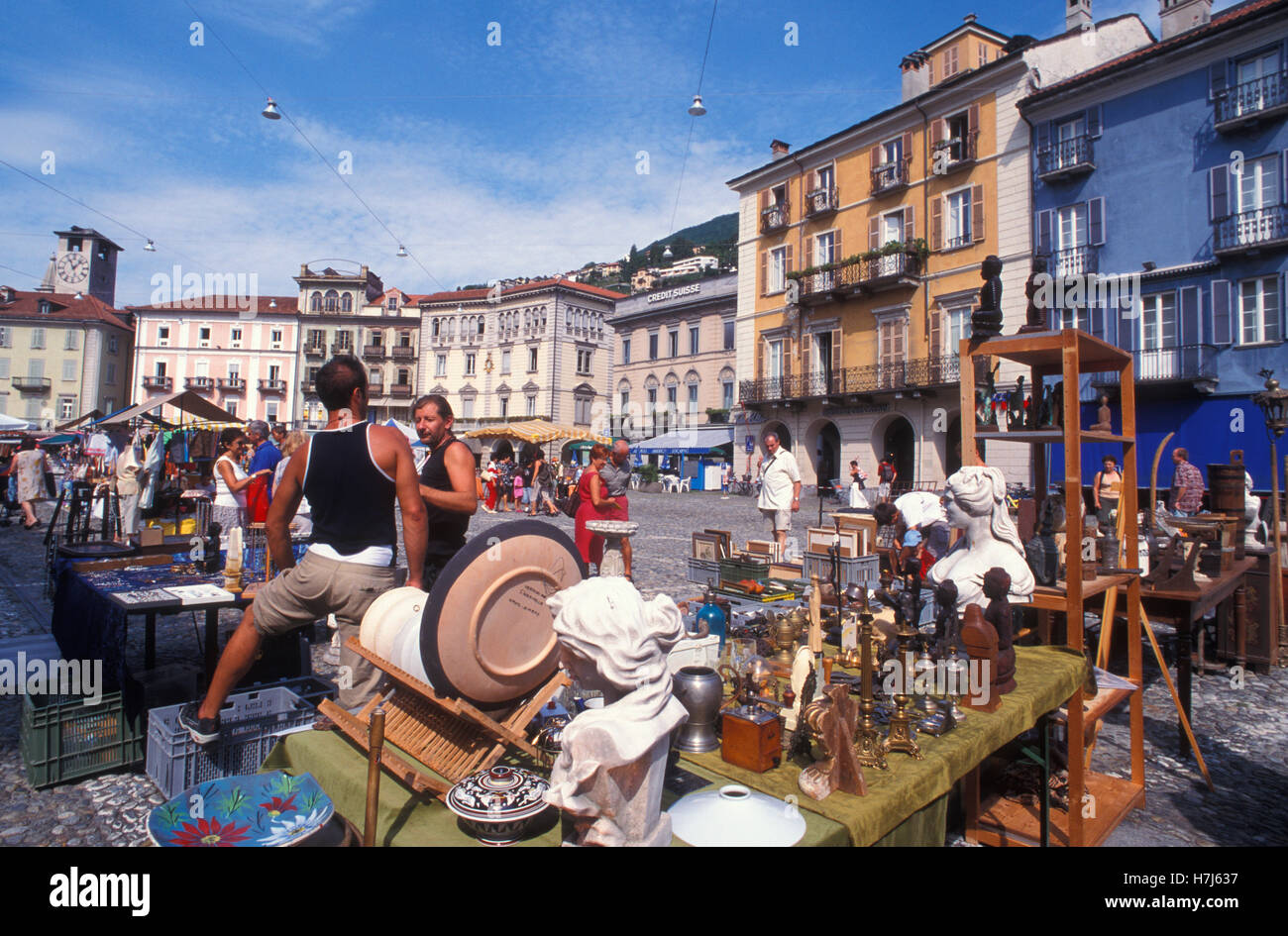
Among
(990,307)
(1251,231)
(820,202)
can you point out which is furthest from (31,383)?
(1251,231)

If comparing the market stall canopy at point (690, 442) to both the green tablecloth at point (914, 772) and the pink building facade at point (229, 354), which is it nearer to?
the green tablecloth at point (914, 772)

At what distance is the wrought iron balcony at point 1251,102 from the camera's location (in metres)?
16.1

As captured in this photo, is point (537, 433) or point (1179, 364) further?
point (537, 433)

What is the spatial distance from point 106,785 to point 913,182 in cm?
2606

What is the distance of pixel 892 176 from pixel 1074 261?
7.33m

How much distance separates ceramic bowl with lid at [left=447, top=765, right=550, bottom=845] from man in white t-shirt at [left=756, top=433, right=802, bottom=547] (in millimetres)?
7101

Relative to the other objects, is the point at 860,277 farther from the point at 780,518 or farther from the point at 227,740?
the point at 227,740

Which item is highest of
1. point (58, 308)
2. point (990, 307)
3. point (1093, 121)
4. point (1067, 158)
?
point (58, 308)

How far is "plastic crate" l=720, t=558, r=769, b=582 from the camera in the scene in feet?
16.2

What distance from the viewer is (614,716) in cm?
141

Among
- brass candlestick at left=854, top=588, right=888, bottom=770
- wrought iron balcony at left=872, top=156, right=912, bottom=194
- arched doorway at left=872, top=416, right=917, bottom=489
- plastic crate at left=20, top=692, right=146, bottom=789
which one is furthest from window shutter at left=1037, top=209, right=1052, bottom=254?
plastic crate at left=20, top=692, right=146, bottom=789

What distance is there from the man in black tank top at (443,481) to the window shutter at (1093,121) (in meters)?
22.3
